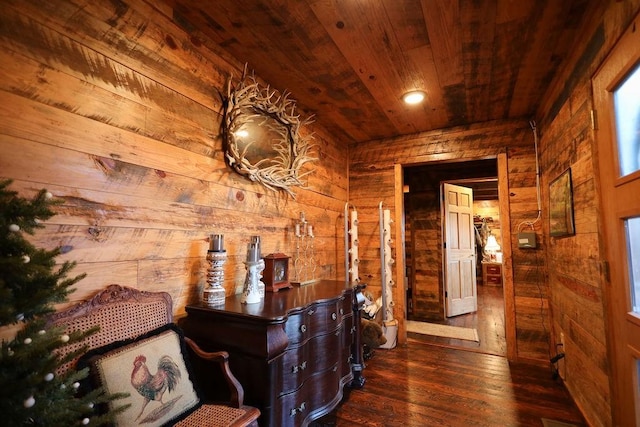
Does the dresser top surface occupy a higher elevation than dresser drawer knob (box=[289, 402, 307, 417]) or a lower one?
higher

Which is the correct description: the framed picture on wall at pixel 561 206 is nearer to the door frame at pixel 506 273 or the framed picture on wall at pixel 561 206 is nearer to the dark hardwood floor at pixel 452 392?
the door frame at pixel 506 273

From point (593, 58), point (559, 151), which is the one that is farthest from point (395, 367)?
point (593, 58)

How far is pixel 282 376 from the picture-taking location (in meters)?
1.53

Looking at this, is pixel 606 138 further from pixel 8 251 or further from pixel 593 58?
pixel 8 251

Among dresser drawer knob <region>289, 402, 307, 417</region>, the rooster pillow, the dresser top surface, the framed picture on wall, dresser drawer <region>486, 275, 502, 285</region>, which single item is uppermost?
the framed picture on wall

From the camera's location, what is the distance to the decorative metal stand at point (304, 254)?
2723mm

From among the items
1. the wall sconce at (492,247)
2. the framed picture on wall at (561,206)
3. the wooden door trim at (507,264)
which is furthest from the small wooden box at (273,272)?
the wall sconce at (492,247)

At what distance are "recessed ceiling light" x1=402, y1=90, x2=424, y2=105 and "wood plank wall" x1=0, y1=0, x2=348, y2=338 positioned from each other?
1422 millimetres

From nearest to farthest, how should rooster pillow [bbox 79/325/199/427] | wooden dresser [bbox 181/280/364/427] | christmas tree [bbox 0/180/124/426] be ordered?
1. christmas tree [bbox 0/180/124/426]
2. rooster pillow [bbox 79/325/199/427]
3. wooden dresser [bbox 181/280/364/427]

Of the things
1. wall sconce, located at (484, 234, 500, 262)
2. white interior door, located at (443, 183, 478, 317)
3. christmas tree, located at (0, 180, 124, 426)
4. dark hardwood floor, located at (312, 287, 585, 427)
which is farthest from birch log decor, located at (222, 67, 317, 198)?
wall sconce, located at (484, 234, 500, 262)

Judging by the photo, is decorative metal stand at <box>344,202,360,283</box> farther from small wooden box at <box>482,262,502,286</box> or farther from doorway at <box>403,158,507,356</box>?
small wooden box at <box>482,262,502,286</box>

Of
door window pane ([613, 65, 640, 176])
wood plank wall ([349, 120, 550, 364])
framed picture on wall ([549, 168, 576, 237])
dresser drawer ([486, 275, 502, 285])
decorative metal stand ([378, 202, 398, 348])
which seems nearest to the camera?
door window pane ([613, 65, 640, 176])

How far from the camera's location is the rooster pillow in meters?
1.09

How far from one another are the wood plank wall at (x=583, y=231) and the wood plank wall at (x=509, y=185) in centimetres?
40
